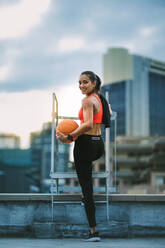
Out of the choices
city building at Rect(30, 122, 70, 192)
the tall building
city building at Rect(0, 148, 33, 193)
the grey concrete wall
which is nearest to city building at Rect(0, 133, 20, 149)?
city building at Rect(30, 122, 70, 192)

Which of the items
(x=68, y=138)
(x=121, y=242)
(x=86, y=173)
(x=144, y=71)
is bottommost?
(x=121, y=242)

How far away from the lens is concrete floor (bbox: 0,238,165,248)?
396 centimetres

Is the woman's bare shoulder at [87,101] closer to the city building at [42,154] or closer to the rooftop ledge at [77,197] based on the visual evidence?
the rooftop ledge at [77,197]

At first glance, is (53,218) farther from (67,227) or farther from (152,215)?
(152,215)

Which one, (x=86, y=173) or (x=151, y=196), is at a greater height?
(x=86, y=173)

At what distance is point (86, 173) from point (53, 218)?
1.06 metres

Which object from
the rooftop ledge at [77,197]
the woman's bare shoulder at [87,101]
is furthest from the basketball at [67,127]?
the rooftop ledge at [77,197]

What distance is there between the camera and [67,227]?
462cm

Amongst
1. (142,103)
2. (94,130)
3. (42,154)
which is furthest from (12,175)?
(94,130)

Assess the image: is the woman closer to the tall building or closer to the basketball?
the basketball

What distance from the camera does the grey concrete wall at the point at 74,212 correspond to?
15.9 ft

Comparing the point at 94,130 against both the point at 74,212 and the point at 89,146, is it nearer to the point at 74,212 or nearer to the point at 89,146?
the point at 89,146

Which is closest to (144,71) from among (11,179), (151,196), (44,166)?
(44,166)

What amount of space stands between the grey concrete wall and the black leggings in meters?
0.67
